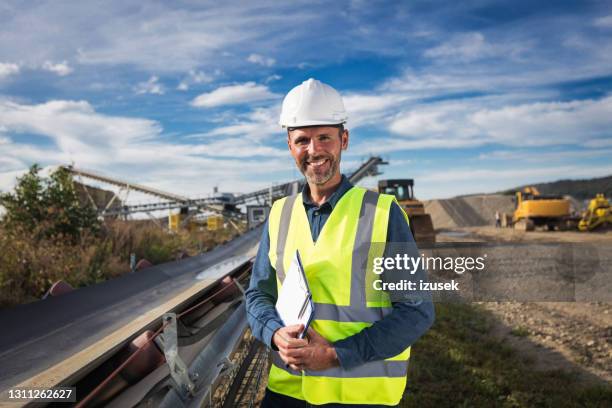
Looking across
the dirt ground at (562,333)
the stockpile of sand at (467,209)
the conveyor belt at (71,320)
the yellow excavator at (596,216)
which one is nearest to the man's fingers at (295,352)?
the conveyor belt at (71,320)

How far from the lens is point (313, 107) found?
7.25 feet

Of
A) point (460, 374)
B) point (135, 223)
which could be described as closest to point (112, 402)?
point (460, 374)

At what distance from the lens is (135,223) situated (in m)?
12.2

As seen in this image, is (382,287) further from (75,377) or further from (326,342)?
(75,377)

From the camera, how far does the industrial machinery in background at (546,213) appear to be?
80.9 feet

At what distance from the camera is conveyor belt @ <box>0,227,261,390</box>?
12.1 ft

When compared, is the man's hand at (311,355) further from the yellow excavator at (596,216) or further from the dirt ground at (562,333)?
the yellow excavator at (596,216)

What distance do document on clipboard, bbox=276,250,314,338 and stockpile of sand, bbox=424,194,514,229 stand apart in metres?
43.1

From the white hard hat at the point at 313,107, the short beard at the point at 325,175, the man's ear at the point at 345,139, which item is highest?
the white hard hat at the point at 313,107

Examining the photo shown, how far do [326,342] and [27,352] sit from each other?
3159 mm

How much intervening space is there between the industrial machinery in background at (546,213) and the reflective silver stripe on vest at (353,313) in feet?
84.8

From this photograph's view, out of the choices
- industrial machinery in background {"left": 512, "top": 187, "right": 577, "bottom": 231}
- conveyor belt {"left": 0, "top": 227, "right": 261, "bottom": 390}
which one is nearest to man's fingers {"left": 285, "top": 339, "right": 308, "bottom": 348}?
conveyor belt {"left": 0, "top": 227, "right": 261, "bottom": 390}

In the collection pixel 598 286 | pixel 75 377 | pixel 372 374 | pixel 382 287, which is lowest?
pixel 598 286

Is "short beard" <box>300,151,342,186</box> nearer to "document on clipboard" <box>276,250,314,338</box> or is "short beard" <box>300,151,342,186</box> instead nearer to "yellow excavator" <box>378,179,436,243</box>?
"document on clipboard" <box>276,250,314,338</box>
